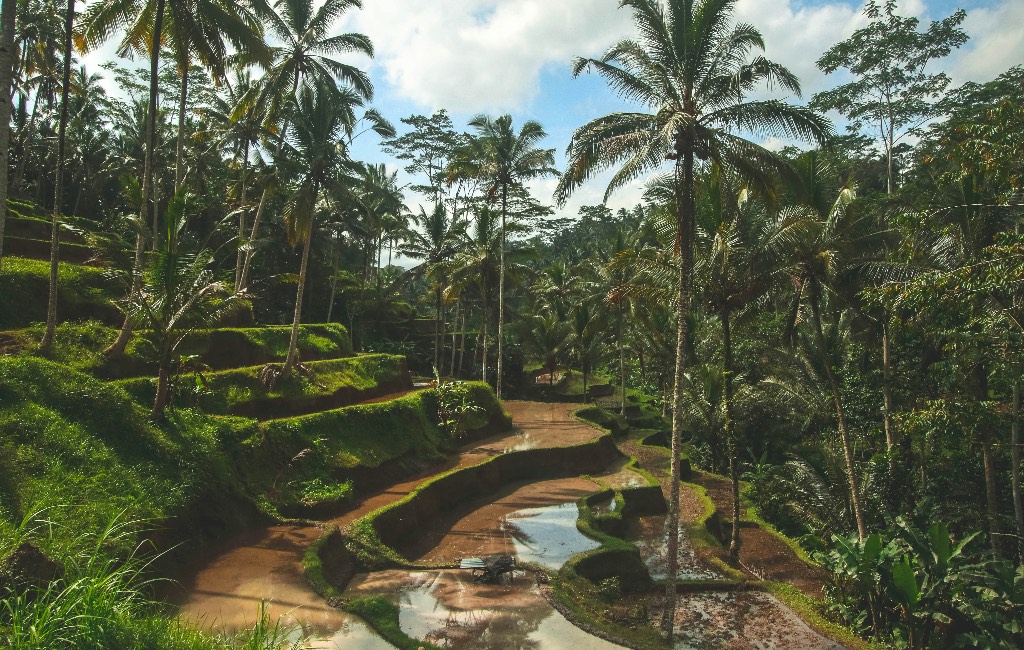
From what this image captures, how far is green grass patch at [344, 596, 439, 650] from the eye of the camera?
7.34 m

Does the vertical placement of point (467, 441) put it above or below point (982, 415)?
below

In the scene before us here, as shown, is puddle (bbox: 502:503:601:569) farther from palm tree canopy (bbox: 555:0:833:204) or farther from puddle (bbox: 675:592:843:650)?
palm tree canopy (bbox: 555:0:833:204)

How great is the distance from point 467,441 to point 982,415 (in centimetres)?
1338

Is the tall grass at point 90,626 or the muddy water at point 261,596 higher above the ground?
the tall grass at point 90,626

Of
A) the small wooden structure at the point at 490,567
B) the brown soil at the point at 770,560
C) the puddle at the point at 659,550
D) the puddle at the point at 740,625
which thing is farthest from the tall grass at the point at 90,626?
the brown soil at the point at 770,560

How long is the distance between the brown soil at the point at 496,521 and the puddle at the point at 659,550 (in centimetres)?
161

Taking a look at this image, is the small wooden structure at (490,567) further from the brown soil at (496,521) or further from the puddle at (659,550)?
the puddle at (659,550)

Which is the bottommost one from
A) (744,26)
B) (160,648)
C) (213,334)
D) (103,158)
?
(160,648)

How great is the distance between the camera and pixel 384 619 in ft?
25.7

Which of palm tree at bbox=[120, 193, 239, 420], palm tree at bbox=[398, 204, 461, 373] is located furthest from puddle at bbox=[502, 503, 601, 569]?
palm tree at bbox=[398, 204, 461, 373]

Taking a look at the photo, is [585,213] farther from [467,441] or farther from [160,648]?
[160,648]

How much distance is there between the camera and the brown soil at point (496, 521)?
12.1m

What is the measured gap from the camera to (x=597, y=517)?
561 inches

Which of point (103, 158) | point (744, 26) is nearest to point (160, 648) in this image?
point (744, 26)
